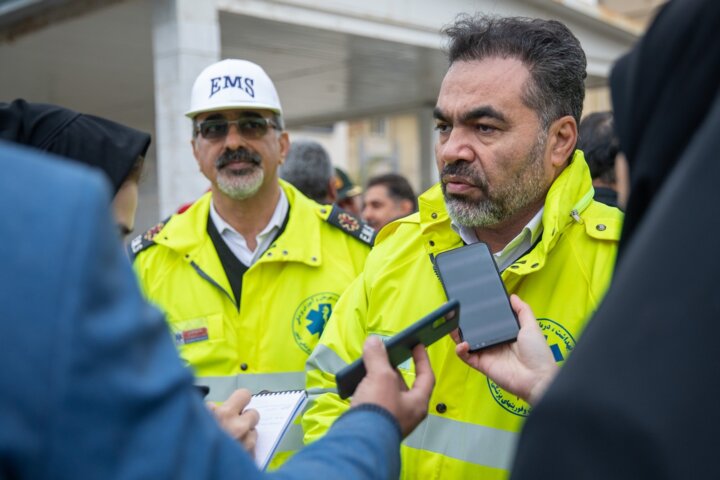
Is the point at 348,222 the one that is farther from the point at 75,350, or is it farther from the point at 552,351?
the point at 75,350

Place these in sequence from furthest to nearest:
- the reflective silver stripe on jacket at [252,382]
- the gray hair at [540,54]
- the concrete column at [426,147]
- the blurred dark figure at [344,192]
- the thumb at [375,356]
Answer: the concrete column at [426,147], the blurred dark figure at [344,192], the reflective silver stripe on jacket at [252,382], the gray hair at [540,54], the thumb at [375,356]

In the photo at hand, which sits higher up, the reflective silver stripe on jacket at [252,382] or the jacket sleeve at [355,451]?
the jacket sleeve at [355,451]

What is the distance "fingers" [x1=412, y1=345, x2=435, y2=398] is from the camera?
1597 mm

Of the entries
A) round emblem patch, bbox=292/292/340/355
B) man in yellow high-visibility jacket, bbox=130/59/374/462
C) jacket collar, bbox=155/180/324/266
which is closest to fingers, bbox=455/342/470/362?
man in yellow high-visibility jacket, bbox=130/59/374/462

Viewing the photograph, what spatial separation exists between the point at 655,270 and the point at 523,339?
1027 mm

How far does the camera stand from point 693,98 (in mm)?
957

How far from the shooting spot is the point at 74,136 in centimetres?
208

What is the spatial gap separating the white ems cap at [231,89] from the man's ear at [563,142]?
1.77 metres

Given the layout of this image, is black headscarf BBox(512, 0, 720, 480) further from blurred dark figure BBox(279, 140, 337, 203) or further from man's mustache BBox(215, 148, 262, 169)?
blurred dark figure BBox(279, 140, 337, 203)

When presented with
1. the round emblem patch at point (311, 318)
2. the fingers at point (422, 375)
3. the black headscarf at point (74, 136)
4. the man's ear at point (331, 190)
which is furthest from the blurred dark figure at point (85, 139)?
the man's ear at point (331, 190)

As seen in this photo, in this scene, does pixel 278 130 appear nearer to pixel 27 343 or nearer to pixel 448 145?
pixel 448 145

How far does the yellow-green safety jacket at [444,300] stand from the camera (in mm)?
2148

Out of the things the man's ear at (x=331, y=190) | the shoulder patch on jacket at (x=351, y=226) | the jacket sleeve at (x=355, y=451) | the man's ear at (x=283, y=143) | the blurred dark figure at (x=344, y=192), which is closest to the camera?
the jacket sleeve at (x=355, y=451)

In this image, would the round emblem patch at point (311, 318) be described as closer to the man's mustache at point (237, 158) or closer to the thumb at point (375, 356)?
the man's mustache at point (237, 158)
